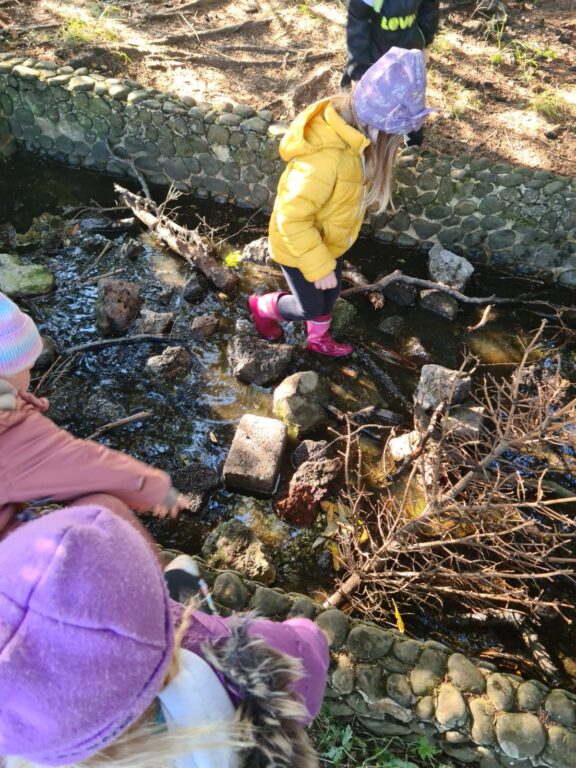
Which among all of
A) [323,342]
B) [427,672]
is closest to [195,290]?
[323,342]

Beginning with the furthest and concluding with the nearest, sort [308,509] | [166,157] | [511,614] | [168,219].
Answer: [166,157] → [168,219] → [308,509] → [511,614]

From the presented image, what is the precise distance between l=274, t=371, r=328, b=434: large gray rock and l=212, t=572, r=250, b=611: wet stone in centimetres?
142

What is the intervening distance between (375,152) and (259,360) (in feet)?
5.25

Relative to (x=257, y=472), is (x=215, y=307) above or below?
above

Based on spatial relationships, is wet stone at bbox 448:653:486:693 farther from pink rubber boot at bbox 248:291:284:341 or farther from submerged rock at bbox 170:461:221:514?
pink rubber boot at bbox 248:291:284:341

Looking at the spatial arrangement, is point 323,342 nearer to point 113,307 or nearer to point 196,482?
point 196,482

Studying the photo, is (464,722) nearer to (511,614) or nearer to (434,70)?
(511,614)

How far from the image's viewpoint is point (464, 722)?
7.13ft

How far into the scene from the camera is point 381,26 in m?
4.04

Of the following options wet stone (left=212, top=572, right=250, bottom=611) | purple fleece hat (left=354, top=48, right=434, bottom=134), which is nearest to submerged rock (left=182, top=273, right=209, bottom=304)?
purple fleece hat (left=354, top=48, right=434, bottom=134)

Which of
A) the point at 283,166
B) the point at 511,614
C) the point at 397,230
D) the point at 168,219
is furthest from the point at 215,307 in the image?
the point at 511,614

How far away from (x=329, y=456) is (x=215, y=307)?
1.58 metres

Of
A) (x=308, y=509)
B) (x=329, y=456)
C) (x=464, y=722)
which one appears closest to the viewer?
(x=464, y=722)

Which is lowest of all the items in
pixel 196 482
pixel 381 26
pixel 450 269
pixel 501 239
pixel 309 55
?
pixel 196 482
